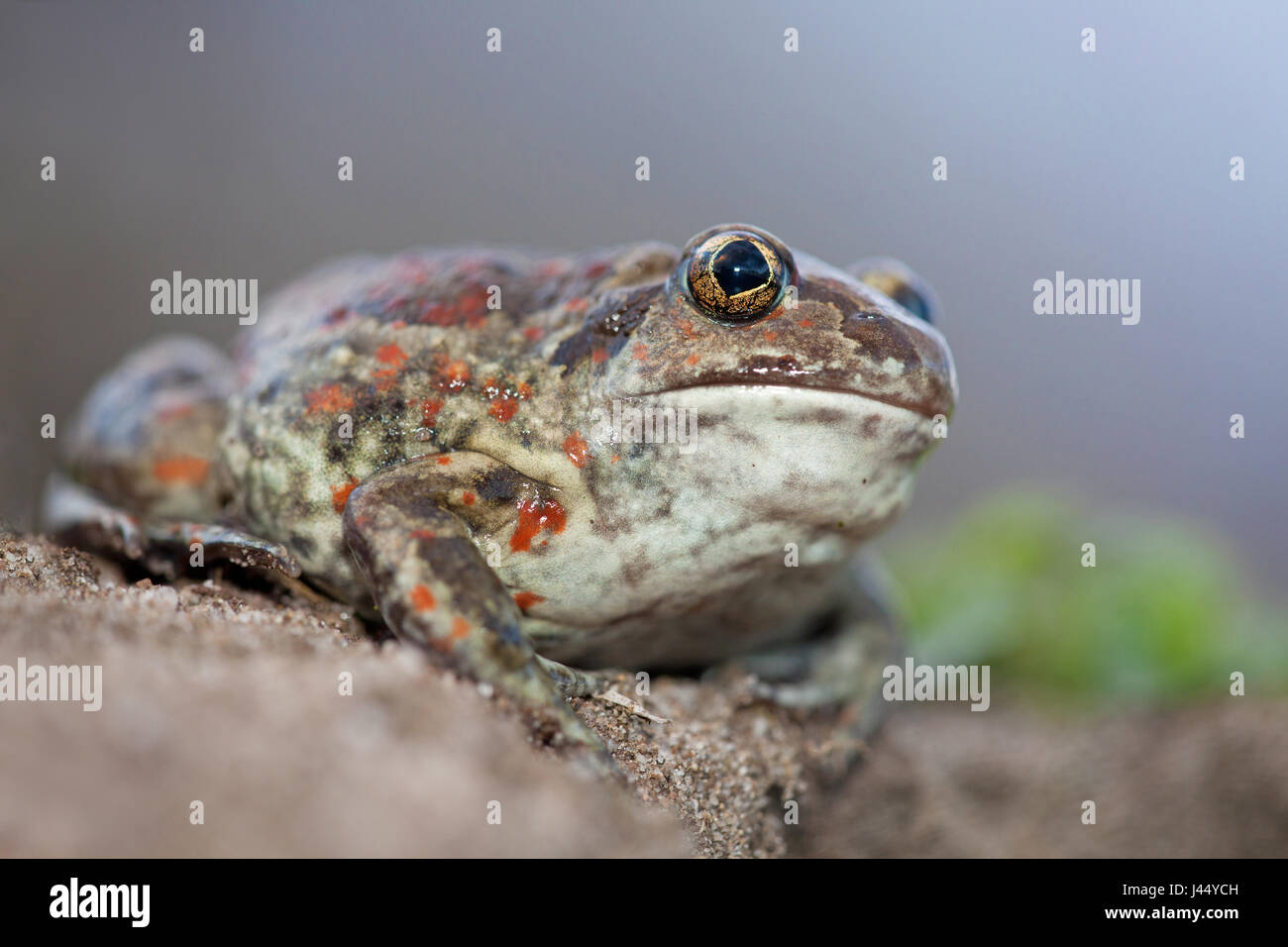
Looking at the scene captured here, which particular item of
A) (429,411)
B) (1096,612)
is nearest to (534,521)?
(429,411)

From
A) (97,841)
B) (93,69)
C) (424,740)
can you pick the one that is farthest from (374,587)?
(93,69)

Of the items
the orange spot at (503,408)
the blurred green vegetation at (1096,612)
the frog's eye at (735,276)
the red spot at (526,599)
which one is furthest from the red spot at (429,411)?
the blurred green vegetation at (1096,612)

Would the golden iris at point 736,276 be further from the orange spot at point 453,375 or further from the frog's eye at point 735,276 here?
the orange spot at point 453,375

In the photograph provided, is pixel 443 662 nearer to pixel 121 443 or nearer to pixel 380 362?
pixel 380 362

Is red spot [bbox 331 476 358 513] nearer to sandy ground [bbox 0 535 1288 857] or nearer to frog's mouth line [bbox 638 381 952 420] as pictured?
sandy ground [bbox 0 535 1288 857]

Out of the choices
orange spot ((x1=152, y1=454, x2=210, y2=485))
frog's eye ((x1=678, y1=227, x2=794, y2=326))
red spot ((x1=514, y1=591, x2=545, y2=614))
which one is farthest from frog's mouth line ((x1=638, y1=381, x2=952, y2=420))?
orange spot ((x1=152, y1=454, x2=210, y2=485))

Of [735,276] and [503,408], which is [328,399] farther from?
[735,276]
